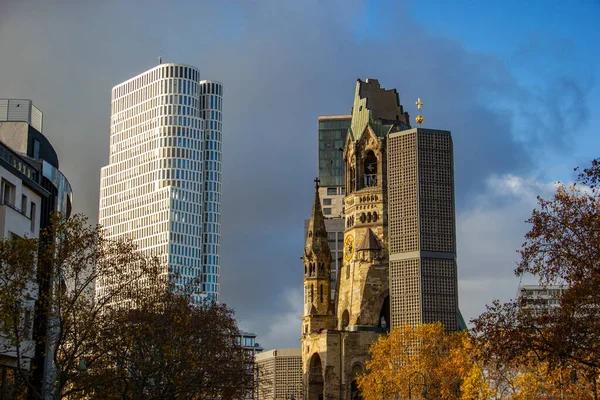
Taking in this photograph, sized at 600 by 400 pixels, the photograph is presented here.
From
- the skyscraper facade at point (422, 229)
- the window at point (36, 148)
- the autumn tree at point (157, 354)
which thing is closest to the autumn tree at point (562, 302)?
the autumn tree at point (157, 354)

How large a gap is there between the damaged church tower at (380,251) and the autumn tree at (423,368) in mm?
8185

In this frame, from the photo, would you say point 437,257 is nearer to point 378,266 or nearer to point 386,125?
point 378,266

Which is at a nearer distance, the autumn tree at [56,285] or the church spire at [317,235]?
the autumn tree at [56,285]

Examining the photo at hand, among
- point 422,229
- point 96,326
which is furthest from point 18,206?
point 422,229

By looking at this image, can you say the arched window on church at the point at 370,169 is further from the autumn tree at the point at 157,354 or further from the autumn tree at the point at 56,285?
the autumn tree at the point at 56,285

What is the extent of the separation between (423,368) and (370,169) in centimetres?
3747

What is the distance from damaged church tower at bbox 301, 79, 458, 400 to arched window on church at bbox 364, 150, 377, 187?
0.40 feet

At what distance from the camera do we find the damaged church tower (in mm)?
116688

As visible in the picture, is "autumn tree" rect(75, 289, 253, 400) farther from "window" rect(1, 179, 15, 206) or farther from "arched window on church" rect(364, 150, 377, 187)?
"arched window on church" rect(364, 150, 377, 187)

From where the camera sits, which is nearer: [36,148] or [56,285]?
[56,285]

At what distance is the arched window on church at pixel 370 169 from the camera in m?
131

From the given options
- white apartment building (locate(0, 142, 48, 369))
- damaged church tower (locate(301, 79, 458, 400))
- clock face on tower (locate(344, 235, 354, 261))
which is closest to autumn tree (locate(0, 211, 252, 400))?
white apartment building (locate(0, 142, 48, 369))

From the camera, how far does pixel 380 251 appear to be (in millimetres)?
124500

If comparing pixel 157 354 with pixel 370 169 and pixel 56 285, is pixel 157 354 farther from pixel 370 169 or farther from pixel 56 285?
pixel 370 169
